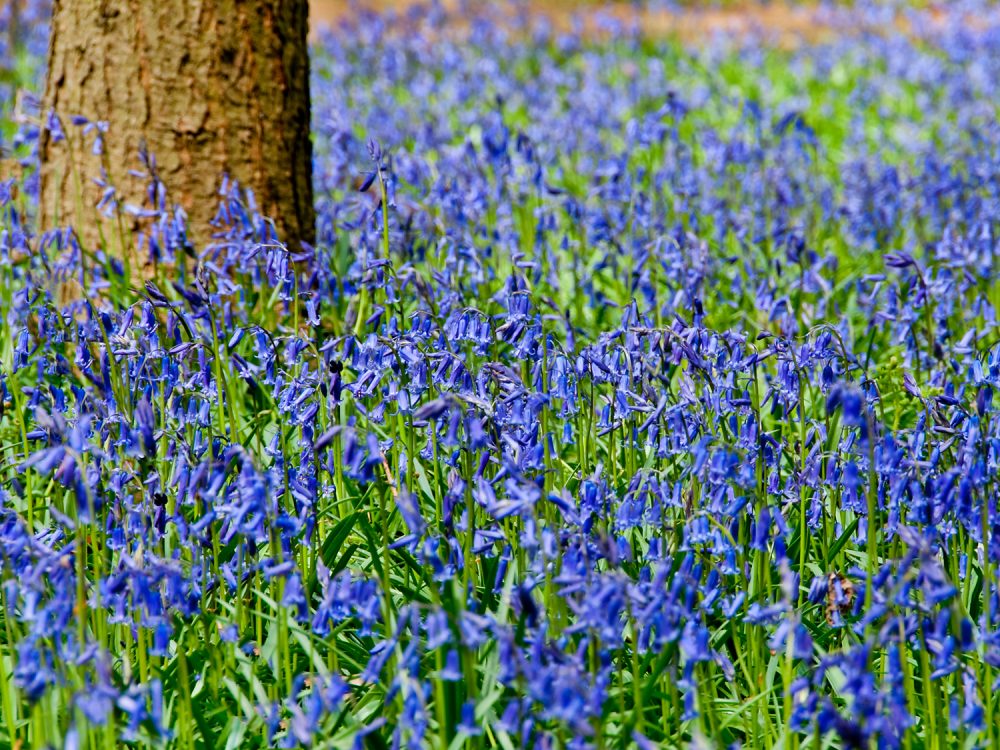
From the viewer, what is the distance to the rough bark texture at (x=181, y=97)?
487 cm

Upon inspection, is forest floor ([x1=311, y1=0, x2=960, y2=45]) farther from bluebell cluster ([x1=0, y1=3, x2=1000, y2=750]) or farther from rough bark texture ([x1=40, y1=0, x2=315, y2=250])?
bluebell cluster ([x1=0, y1=3, x2=1000, y2=750])

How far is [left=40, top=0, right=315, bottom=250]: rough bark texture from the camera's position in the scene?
487 cm

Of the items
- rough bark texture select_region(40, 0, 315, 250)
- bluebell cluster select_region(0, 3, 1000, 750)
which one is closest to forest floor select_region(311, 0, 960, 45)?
rough bark texture select_region(40, 0, 315, 250)

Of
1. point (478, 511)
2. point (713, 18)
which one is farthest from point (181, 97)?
point (713, 18)

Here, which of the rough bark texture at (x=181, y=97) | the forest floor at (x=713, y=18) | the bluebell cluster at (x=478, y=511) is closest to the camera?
the bluebell cluster at (x=478, y=511)

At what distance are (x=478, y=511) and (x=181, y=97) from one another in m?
2.62

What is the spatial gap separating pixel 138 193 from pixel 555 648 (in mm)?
3519


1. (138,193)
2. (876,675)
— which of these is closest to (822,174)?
(138,193)

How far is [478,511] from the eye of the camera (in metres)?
3.24

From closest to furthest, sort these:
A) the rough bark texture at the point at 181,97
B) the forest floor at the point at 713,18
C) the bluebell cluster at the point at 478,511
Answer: the bluebell cluster at the point at 478,511 < the rough bark texture at the point at 181,97 < the forest floor at the point at 713,18

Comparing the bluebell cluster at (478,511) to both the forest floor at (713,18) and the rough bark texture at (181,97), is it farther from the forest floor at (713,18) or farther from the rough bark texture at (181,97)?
the forest floor at (713,18)

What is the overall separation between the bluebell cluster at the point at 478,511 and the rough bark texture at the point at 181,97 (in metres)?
0.14

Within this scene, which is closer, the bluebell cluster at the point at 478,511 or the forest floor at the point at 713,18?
the bluebell cluster at the point at 478,511

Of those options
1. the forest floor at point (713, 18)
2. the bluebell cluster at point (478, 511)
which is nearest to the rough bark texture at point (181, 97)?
the bluebell cluster at point (478, 511)
